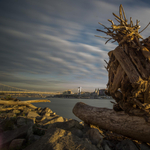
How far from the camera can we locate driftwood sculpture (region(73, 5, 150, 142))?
4.04 meters

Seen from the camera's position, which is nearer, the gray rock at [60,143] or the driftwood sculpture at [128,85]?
the gray rock at [60,143]

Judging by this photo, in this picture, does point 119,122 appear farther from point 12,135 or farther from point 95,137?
point 12,135

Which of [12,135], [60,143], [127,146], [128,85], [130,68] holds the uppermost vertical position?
[130,68]

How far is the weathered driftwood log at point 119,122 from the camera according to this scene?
13.1 ft

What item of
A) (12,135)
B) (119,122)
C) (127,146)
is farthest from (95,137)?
(12,135)

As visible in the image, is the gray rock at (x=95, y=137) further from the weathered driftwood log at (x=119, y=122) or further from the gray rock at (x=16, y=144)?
the gray rock at (x=16, y=144)

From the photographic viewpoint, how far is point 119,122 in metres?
Answer: 4.41

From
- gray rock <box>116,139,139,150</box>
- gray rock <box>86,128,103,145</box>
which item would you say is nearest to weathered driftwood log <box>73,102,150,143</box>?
gray rock <box>116,139,139,150</box>

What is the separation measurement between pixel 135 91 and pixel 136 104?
20.9 inches

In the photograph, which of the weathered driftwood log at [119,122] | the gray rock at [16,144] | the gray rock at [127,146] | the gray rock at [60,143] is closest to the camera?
the gray rock at [60,143]

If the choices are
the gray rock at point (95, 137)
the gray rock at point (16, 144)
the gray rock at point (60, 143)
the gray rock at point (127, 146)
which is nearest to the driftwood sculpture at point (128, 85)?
the gray rock at point (127, 146)

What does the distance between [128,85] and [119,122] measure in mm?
1543

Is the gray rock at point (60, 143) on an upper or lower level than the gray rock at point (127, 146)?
upper

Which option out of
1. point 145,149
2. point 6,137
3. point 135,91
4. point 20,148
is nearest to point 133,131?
point 145,149
